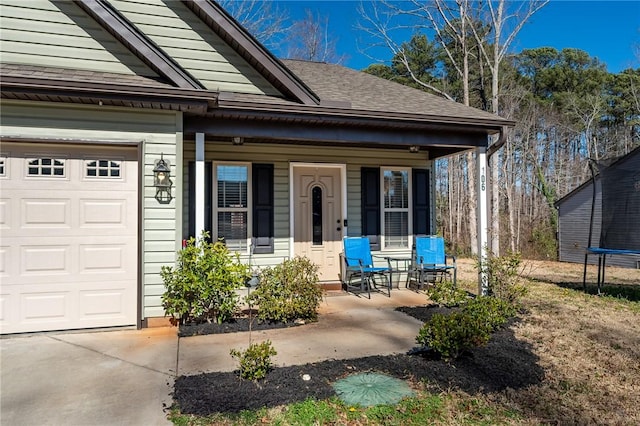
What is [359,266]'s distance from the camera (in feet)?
21.1

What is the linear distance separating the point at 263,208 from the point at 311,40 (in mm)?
13244

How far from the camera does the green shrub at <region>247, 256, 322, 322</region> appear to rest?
4.77 meters

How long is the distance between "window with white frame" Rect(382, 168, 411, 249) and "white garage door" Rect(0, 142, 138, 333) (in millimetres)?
4283

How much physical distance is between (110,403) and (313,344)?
186 cm

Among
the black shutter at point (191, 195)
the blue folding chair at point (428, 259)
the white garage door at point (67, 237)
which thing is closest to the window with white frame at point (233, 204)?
the black shutter at point (191, 195)

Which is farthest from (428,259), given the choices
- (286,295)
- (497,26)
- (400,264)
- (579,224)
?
(497,26)

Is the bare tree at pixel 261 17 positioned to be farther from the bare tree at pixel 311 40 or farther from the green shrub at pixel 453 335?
the green shrub at pixel 453 335

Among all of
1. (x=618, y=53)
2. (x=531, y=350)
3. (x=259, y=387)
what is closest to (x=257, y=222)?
(x=259, y=387)

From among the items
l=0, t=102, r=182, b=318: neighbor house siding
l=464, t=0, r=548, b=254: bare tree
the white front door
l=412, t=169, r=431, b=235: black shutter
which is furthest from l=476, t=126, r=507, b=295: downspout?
l=464, t=0, r=548, b=254: bare tree

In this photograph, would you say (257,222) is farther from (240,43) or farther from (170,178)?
(240,43)

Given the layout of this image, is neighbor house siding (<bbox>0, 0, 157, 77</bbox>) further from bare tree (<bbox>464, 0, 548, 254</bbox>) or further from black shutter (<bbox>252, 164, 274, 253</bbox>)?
bare tree (<bbox>464, 0, 548, 254</bbox>)

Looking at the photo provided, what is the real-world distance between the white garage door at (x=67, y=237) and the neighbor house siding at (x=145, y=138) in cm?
17

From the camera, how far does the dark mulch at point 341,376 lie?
278 cm

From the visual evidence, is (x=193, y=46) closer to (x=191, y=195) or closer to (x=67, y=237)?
(x=191, y=195)
